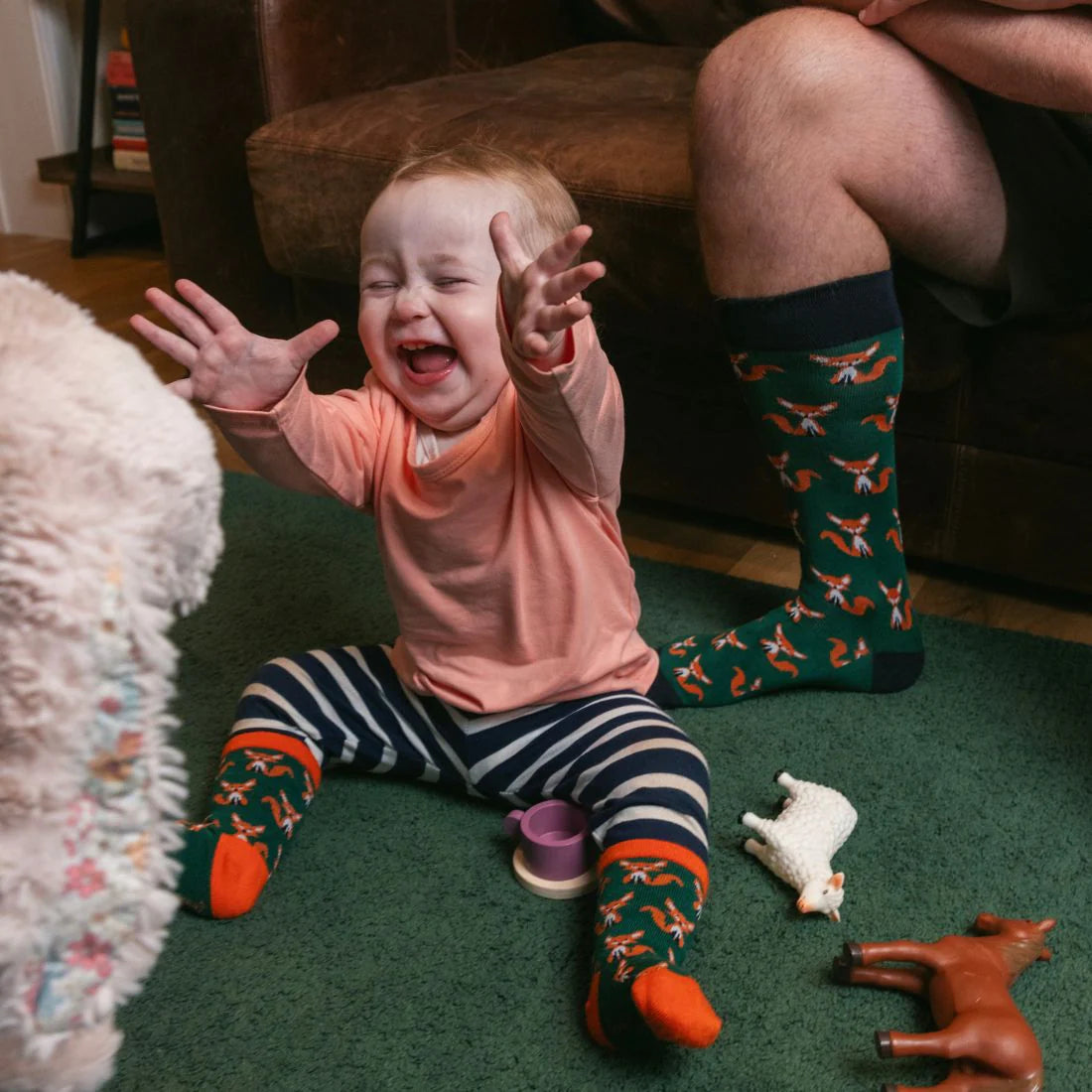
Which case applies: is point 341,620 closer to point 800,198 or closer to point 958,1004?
point 800,198

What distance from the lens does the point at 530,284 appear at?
756 mm

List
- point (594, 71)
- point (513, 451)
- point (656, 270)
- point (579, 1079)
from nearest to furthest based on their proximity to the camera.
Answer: point (579, 1079)
point (513, 451)
point (656, 270)
point (594, 71)

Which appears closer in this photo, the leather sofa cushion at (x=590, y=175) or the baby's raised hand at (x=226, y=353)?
the baby's raised hand at (x=226, y=353)

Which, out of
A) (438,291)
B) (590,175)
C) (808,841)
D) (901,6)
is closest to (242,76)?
(590,175)

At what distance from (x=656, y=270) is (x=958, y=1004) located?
0.72m

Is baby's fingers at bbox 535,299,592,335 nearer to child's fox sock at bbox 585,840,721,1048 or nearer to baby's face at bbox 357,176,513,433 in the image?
baby's face at bbox 357,176,513,433

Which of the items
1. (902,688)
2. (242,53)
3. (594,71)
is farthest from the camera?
(594,71)

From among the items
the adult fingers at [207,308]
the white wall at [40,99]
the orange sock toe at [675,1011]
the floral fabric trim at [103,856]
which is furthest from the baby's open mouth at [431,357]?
the white wall at [40,99]

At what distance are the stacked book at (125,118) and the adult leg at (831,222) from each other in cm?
188

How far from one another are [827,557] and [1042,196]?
33 centimetres

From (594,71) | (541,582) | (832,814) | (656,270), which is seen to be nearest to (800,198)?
(656,270)

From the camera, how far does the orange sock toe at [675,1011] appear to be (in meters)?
0.68

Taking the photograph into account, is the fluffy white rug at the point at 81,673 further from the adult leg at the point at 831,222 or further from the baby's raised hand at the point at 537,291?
the adult leg at the point at 831,222

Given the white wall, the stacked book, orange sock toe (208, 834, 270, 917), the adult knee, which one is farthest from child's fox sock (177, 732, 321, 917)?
the white wall
